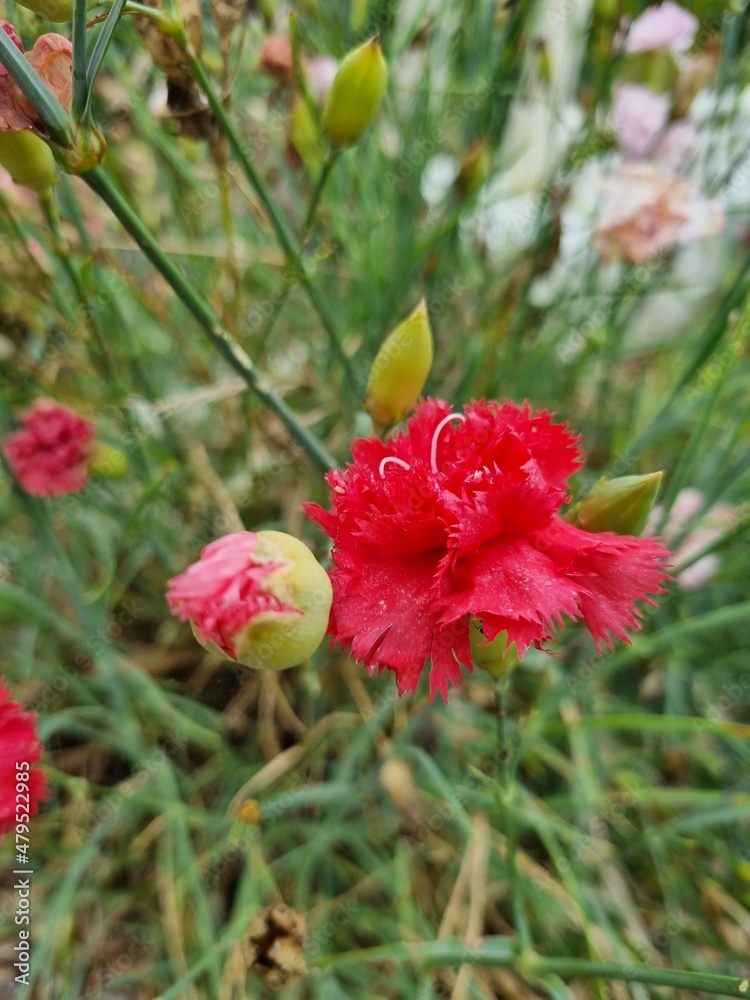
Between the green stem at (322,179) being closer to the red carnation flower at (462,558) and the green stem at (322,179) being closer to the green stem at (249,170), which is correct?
the green stem at (249,170)

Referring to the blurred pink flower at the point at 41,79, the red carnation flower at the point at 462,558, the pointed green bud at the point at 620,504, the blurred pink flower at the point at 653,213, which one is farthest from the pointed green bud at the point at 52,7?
the blurred pink flower at the point at 653,213

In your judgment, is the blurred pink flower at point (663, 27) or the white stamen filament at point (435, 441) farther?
the blurred pink flower at point (663, 27)

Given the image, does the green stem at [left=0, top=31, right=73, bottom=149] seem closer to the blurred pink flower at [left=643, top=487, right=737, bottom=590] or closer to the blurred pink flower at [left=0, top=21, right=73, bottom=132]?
the blurred pink flower at [left=0, top=21, right=73, bottom=132]

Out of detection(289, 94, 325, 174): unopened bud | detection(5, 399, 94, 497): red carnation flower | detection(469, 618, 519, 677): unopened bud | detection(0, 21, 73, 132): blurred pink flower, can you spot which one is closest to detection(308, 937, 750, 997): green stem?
detection(469, 618, 519, 677): unopened bud

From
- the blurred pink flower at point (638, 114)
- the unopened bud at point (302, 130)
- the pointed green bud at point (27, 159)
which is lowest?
the pointed green bud at point (27, 159)

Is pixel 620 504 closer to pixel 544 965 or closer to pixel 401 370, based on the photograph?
pixel 401 370
